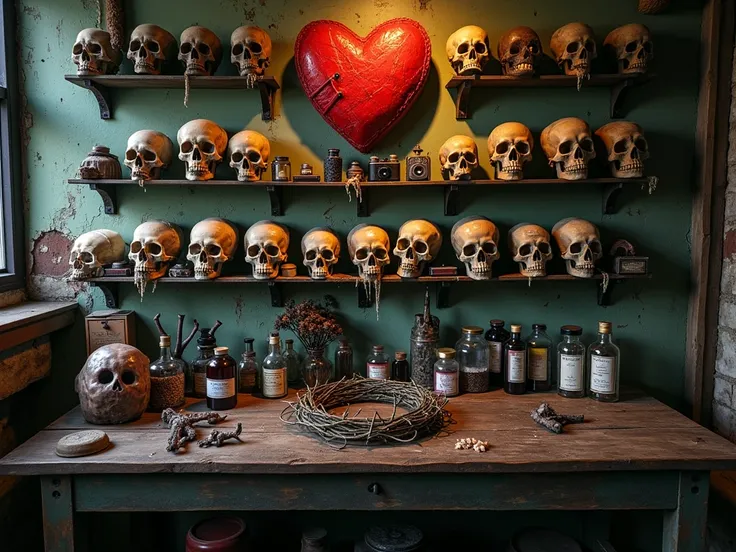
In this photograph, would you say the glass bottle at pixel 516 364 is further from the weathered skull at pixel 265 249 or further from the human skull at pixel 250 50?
the human skull at pixel 250 50

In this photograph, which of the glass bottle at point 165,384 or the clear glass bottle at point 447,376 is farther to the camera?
the clear glass bottle at point 447,376

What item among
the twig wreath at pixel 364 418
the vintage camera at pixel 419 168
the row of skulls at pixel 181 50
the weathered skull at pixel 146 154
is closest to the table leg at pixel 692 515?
the twig wreath at pixel 364 418

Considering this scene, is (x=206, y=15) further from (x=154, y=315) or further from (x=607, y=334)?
(x=607, y=334)

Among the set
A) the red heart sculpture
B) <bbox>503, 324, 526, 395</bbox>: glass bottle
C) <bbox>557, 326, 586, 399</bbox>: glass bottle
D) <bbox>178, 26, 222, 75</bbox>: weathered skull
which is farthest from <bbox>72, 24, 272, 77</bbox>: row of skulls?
<bbox>557, 326, 586, 399</bbox>: glass bottle

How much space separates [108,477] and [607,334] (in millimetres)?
2052

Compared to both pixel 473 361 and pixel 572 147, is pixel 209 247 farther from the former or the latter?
pixel 572 147

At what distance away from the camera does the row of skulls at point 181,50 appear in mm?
2348

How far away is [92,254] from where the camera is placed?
93.9 inches

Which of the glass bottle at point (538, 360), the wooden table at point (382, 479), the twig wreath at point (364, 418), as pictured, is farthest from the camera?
the glass bottle at point (538, 360)

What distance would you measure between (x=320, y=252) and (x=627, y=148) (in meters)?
1.42

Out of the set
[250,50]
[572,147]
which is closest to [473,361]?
[572,147]

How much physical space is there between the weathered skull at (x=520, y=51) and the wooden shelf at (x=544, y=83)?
0.04 meters

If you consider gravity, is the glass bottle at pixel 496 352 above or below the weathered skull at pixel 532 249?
below

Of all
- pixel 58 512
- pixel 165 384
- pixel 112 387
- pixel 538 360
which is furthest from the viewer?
pixel 538 360
